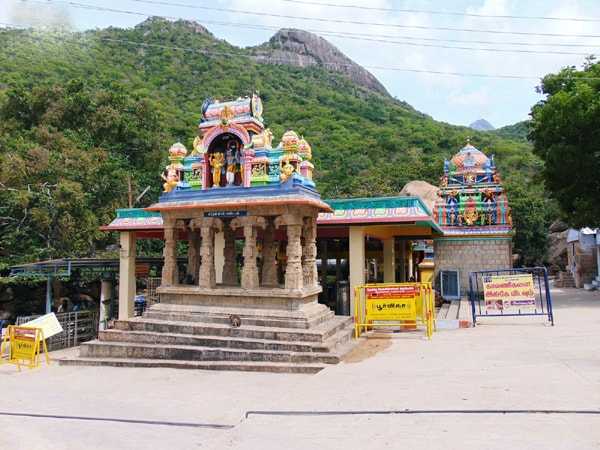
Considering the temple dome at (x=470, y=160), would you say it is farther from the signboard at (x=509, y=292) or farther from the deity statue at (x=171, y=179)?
the deity statue at (x=171, y=179)

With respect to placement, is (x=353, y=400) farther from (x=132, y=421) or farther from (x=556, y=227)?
(x=556, y=227)

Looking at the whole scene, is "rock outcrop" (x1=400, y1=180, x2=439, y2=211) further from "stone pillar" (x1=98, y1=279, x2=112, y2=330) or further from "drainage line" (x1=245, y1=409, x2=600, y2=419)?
"drainage line" (x1=245, y1=409, x2=600, y2=419)

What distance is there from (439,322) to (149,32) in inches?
3059

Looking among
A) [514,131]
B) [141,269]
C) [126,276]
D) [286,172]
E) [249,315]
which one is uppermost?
[514,131]

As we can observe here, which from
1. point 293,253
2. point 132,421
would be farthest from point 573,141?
point 132,421

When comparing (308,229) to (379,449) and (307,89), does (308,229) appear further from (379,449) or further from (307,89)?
(307,89)

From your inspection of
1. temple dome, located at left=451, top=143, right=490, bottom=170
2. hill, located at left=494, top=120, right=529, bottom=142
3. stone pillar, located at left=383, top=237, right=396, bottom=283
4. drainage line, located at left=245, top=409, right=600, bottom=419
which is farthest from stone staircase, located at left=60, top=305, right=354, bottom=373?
hill, located at left=494, top=120, right=529, bottom=142

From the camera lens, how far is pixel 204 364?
1023cm

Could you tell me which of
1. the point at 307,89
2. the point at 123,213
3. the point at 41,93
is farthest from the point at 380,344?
the point at 307,89

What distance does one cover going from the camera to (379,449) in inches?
193

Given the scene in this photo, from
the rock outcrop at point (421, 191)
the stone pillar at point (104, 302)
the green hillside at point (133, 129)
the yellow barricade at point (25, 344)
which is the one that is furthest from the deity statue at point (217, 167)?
the rock outcrop at point (421, 191)

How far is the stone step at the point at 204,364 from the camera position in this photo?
950 cm

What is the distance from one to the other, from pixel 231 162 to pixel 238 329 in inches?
176

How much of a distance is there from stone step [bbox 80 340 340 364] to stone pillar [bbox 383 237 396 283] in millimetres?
7716
